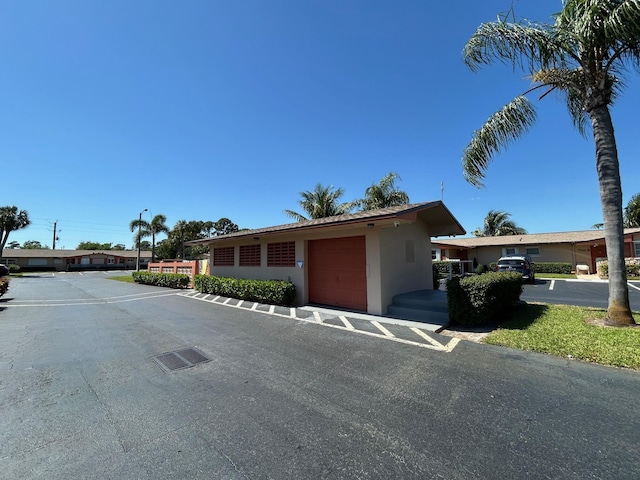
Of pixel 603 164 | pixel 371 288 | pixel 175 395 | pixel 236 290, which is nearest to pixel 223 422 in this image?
pixel 175 395

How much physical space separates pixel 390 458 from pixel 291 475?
33.8 inches

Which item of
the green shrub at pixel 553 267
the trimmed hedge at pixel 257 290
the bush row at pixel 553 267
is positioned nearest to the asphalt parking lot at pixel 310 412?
the trimmed hedge at pixel 257 290

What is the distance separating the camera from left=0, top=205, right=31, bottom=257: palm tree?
3959 centimetres

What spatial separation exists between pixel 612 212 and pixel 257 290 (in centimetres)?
1034

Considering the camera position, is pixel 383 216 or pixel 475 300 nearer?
pixel 475 300

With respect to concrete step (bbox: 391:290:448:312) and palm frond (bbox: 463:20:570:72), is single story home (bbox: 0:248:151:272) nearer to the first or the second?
concrete step (bbox: 391:290:448:312)

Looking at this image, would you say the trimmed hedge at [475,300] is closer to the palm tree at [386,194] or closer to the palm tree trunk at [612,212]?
the palm tree trunk at [612,212]

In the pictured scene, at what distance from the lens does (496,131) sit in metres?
7.02

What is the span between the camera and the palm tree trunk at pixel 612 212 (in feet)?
19.1

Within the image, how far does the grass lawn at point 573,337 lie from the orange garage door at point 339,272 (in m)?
3.90

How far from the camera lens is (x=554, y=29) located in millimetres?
6141

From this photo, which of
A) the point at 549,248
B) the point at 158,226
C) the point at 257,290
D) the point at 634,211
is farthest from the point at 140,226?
the point at 634,211

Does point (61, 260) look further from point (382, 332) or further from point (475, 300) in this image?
point (475, 300)

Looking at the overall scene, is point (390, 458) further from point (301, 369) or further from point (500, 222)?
point (500, 222)
